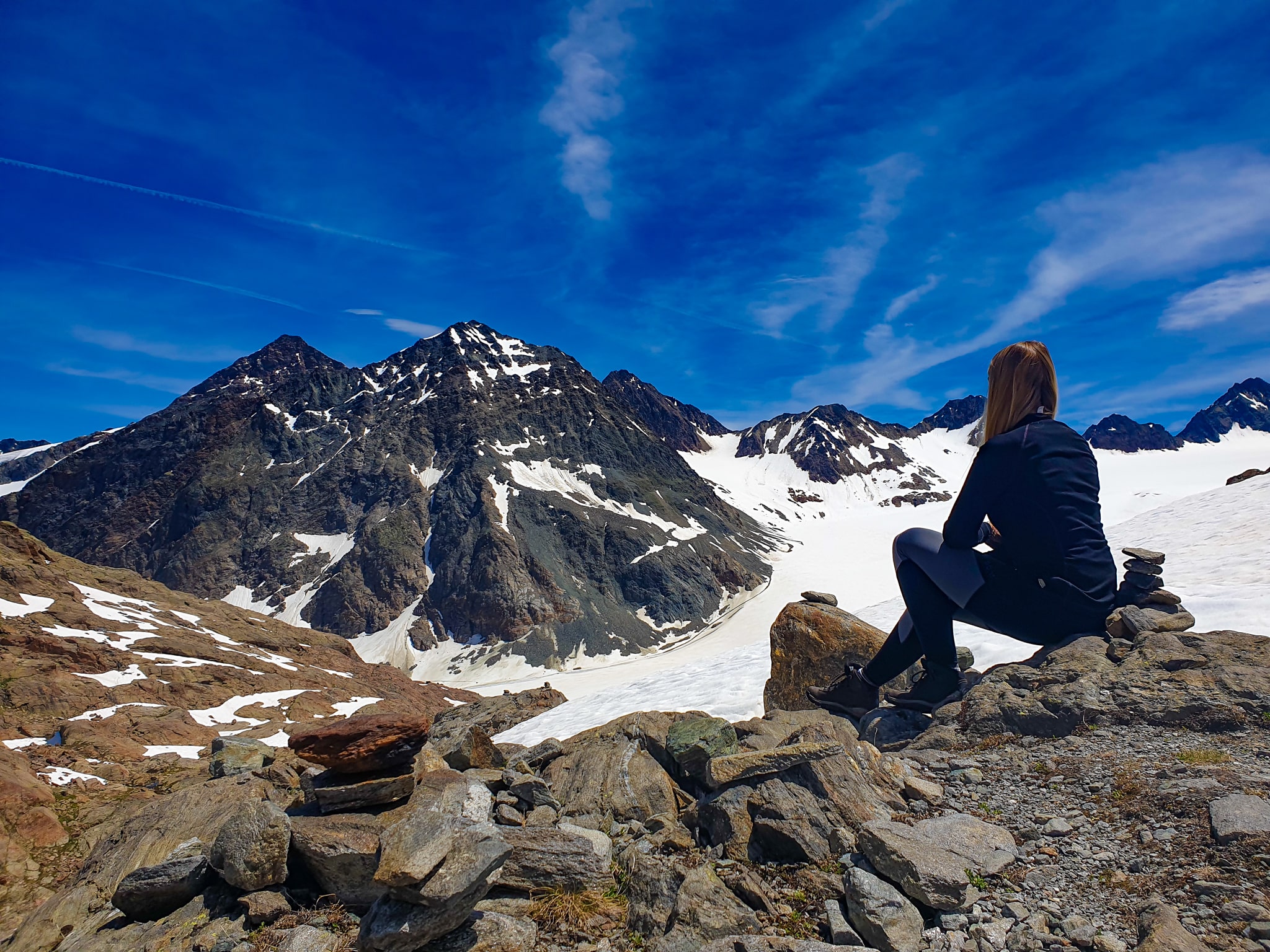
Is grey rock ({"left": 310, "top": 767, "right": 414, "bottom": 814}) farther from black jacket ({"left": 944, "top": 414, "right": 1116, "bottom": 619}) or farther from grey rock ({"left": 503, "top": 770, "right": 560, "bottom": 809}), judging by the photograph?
black jacket ({"left": 944, "top": 414, "right": 1116, "bottom": 619})

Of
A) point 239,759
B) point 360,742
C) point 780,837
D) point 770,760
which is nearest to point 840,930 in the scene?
point 780,837

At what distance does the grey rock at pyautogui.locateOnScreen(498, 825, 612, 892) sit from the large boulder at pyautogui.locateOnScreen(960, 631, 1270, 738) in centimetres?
364

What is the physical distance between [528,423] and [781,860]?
117m

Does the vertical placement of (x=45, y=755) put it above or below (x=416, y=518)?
below

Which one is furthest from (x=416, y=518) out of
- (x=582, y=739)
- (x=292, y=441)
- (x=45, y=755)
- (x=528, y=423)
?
(x=582, y=739)

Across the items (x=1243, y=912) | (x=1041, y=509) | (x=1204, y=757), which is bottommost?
(x=1243, y=912)

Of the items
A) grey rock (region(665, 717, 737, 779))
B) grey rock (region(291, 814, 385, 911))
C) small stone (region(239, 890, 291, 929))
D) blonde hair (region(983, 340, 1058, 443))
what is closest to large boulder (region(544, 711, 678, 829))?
grey rock (region(665, 717, 737, 779))

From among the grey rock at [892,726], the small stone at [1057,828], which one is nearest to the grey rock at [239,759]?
the grey rock at [892,726]

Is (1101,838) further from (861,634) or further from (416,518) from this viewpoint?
(416,518)

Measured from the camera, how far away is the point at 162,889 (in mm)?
4863

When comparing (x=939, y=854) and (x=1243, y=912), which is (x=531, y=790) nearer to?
(x=939, y=854)

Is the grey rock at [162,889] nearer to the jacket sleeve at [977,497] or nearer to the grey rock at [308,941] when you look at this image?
the grey rock at [308,941]

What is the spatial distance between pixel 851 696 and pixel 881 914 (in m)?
3.64

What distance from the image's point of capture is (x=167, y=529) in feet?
345
